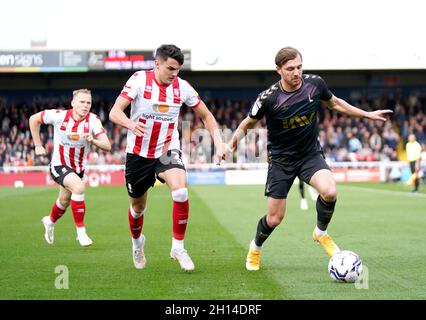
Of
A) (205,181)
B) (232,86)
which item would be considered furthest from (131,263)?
(232,86)

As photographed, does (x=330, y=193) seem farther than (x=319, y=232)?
No

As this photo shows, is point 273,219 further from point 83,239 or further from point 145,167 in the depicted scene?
point 83,239

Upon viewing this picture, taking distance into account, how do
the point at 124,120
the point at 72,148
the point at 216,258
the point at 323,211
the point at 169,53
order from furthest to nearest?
the point at 72,148, the point at 216,258, the point at 323,211, the point at 169,53, the point at 124,120

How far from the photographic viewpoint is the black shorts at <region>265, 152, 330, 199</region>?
848 cm

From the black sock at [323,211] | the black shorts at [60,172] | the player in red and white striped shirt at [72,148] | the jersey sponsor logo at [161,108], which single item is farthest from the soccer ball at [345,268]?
the black shorts at [60,172]

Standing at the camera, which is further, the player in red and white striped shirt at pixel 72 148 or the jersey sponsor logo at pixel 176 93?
the player in red and white striped shirt at pixel 72 148

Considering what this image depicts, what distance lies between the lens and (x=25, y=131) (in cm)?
4428

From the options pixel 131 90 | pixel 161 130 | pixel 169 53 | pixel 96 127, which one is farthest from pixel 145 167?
pixel 96 127

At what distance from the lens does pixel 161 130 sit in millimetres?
8375

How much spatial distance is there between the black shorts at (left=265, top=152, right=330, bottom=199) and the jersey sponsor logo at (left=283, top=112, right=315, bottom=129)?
41 cm

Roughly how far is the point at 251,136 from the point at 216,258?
28.9 m

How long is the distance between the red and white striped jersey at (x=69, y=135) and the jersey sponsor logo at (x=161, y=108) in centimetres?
346

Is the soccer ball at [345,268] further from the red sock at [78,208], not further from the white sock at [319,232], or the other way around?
the red sock at [78,208]

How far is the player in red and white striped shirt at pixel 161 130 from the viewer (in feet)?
26.7
